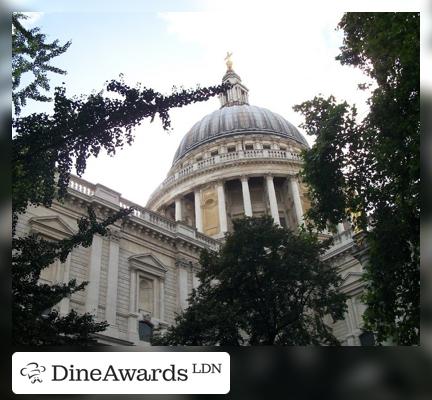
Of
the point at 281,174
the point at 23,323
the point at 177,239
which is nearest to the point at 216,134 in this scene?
the point at 281,174

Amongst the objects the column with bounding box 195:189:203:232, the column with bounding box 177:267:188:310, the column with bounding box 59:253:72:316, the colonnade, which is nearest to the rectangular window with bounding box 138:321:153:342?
the column with bounding box 177:267:188:310

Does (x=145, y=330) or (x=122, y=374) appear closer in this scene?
(x=122, y=374)

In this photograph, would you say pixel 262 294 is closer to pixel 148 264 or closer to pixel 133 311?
pixel 133 311

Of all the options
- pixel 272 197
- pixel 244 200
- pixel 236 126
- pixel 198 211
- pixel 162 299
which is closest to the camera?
pixel 162 299

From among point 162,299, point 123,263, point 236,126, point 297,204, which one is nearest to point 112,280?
point 123,263

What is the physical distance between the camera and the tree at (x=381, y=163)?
441 inches

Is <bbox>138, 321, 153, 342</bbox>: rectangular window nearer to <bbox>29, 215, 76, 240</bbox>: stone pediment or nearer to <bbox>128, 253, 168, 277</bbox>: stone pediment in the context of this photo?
<bbox>128, 253, 168, 277</bbox>: stone pediment

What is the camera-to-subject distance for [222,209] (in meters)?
36.1

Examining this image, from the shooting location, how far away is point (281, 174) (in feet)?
120

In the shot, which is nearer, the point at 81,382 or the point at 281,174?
the point at 81,382

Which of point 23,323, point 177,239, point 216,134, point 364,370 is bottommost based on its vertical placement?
point 364,370

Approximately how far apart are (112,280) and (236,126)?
104 feet

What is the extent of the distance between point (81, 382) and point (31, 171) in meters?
5.26

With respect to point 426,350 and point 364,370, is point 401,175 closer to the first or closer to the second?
point 426,350
